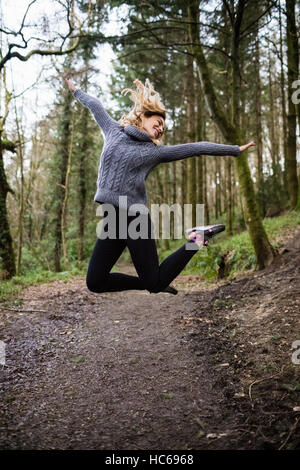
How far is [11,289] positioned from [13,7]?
7662 millimetres

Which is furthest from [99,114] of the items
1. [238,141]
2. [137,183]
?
[238,141]

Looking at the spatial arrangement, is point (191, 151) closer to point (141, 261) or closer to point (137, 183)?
point (137, 183)

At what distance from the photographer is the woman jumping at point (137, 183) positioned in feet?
10.5

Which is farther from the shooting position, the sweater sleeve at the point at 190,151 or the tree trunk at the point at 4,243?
the tree trunk at the point at 4,243

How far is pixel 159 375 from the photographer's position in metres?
3.71

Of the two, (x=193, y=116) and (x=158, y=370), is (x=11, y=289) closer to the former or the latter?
(x=158, y=370)

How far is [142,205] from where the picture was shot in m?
3.23

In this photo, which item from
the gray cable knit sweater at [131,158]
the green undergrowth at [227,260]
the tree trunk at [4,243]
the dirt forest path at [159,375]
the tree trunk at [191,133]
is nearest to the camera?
the dirt forest path at [159,375]

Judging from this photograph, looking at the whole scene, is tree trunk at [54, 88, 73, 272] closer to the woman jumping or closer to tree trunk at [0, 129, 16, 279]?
tree trunk at [0, 129, 16, 279]

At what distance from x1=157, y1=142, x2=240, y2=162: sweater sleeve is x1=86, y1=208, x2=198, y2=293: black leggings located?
66 cm

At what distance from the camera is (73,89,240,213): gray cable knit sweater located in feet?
10.4

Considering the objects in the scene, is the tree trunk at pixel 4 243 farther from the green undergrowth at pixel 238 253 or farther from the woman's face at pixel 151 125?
the woman's face at pixel 151 125

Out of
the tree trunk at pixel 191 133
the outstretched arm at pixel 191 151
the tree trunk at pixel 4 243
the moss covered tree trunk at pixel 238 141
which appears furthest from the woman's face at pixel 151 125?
the tree trunk at pixel 191 133

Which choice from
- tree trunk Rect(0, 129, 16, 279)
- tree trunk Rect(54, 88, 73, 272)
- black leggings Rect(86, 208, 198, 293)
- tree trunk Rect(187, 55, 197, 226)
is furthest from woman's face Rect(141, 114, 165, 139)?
tree trunk Rect(54, 88, 73, 272)
